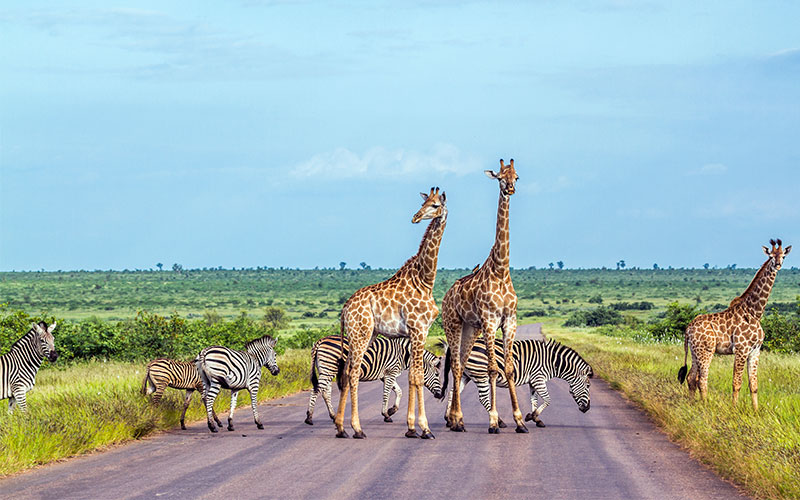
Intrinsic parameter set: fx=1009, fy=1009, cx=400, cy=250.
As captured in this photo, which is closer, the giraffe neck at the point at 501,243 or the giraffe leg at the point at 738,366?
the giraffe neck at the point at 501,243

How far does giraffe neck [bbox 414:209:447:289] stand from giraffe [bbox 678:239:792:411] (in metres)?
5.40

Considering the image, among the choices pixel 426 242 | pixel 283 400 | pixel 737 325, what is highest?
pixel 426 242

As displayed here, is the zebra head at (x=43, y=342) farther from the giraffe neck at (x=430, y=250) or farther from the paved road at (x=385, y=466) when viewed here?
the giraffe neck at (x=430, y=250)

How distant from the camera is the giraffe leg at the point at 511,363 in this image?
16109 mm

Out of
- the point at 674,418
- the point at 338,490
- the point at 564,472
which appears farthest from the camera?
the point at 674,418

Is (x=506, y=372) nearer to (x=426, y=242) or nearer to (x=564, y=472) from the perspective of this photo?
(x=426, y=242)

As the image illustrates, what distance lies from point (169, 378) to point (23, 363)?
3567 mm

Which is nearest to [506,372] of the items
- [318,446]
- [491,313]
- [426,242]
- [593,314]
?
[491,313]

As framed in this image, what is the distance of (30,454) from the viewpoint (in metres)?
12.5

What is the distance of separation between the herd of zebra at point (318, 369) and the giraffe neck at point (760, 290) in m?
3.25

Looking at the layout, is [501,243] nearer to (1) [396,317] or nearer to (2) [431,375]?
(1) [396,317]

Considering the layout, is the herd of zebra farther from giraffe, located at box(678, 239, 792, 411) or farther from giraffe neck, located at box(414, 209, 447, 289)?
giraffe, located at box(678, 239, 792, 411)

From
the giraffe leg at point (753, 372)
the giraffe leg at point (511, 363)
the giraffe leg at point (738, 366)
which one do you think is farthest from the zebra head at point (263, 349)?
the giraffe leg at point (753, 372)

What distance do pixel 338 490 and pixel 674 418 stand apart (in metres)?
7.19
